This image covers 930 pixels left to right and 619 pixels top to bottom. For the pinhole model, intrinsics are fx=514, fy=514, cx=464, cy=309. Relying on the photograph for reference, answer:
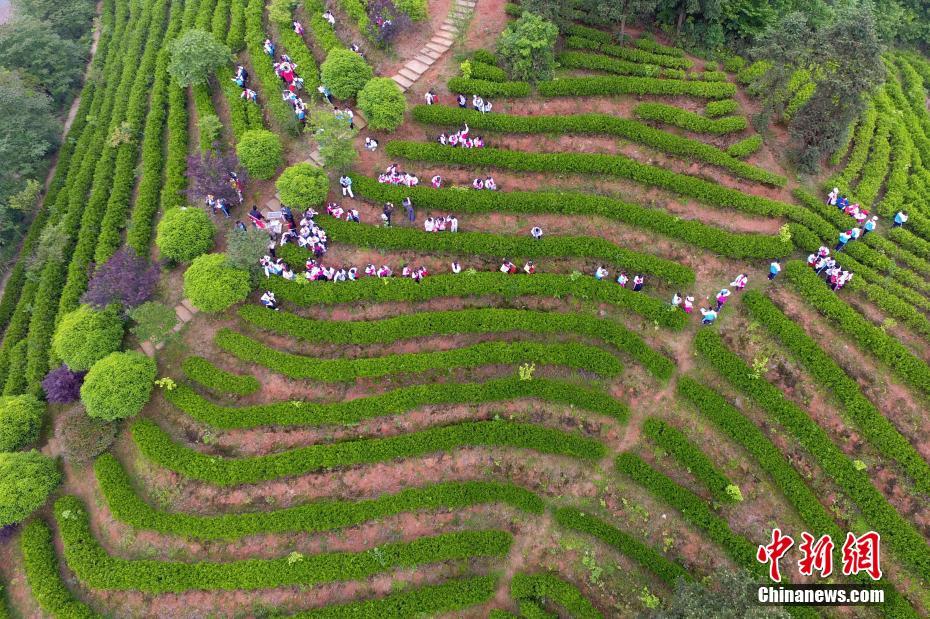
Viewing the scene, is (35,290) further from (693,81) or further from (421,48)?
(693,81)

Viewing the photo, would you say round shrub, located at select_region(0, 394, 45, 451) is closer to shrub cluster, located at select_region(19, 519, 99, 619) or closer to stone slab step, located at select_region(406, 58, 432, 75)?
shrub cluster, located at select_region(19, 519, 99, 619)

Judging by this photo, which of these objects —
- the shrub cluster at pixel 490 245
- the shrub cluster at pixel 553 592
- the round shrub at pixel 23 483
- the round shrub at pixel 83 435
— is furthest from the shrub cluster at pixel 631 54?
the round shrub at pixel 23 483

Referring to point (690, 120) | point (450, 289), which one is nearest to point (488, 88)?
point (690, 120)

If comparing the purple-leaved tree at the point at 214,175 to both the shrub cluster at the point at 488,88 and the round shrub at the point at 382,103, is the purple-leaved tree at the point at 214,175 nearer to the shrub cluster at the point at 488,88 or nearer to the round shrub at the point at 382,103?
the round shrub at the point at 382,103

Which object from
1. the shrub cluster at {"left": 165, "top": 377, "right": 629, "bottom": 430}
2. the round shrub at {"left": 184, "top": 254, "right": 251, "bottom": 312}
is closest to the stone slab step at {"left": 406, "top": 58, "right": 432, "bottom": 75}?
the round shrub at {"left": 184, "top": 254, "right": 251, "bottom": 312}

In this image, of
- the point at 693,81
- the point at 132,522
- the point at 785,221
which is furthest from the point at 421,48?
the point at 132,522

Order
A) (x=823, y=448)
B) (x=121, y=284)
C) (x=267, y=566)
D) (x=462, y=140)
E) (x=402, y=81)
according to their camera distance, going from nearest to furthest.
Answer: (x=267, y=566)
(x=823, y=448)
(x=121, y=284)
(x=462, y=140)
(x=402, y=81)

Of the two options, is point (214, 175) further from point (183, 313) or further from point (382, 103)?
point (382, 103)
